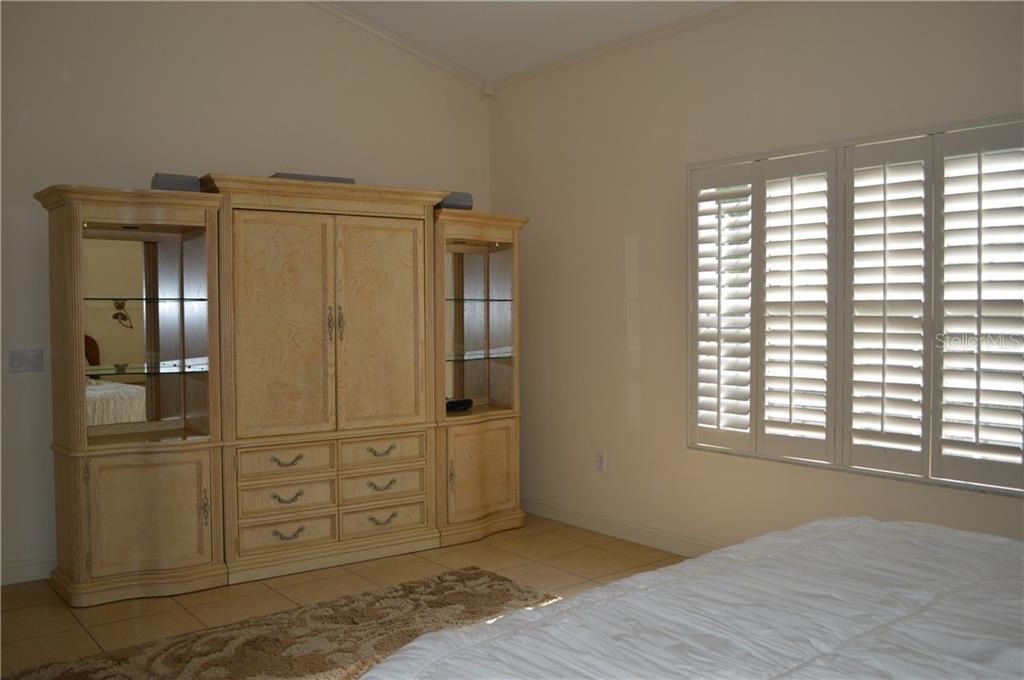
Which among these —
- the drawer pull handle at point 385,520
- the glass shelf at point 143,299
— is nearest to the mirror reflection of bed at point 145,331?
the glass shelf at point 143,299

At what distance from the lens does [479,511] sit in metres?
4.61

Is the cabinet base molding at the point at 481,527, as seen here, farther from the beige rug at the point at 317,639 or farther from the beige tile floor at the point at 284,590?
the beige rug at the point at 317,639

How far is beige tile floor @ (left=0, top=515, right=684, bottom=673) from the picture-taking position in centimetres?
316

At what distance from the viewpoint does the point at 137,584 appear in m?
3.60

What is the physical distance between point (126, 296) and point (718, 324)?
2755 mm

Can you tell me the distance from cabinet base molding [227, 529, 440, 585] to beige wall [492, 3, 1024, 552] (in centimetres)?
105

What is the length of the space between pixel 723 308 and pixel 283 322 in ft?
6.92

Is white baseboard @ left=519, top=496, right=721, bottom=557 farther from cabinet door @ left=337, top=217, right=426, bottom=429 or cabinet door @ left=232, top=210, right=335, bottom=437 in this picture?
cabinet door @ left=232, top=210, right=335, bottom=437

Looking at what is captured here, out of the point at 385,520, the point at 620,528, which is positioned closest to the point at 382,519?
the point at 385,520

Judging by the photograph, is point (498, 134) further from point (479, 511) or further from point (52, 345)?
point (52, 345)

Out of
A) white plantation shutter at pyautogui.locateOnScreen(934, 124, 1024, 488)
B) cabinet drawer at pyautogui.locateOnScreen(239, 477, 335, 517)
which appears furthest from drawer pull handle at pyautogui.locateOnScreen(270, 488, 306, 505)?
white plantation shutter at pyautogui.locateOnScreen(934, 124, 1024, 488)

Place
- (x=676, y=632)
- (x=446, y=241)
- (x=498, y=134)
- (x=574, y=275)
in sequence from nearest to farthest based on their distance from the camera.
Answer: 1. (x=676, y=632)
2. (x=446, y=241)
3. (x=574, y=275)
4. (x=498, y=134)

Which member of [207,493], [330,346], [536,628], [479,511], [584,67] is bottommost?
[479,511]

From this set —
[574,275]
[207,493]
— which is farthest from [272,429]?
[574,275]
